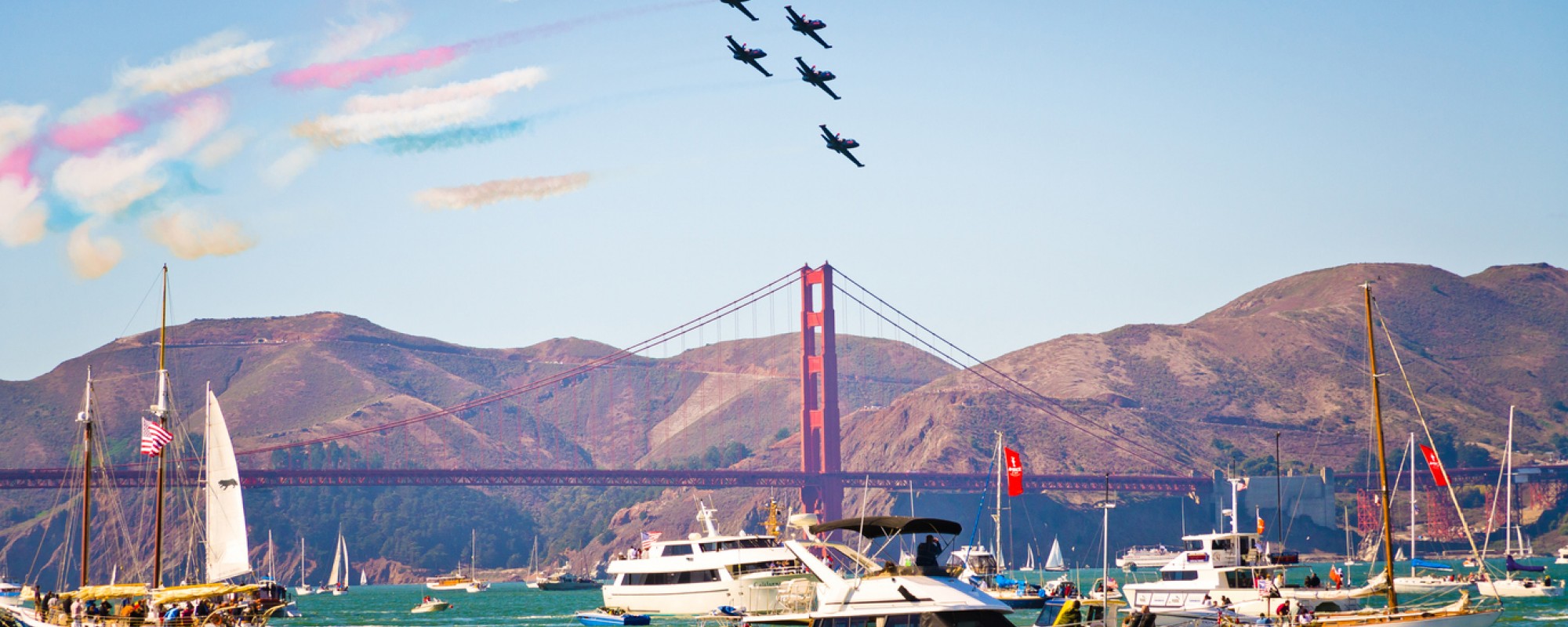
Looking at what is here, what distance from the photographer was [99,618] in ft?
174

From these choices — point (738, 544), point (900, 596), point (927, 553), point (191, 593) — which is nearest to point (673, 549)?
point (738, 544)

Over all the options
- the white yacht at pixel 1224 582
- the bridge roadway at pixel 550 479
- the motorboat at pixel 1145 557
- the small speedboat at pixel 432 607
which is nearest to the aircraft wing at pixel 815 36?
the white yacht at pixel 1224 582

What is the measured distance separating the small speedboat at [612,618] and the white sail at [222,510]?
13.4m

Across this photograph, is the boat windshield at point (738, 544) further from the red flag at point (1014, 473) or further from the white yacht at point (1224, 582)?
the white yacht at point (1224, 582)

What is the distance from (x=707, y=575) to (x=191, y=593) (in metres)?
20.2

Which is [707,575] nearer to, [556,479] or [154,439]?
[154,439]

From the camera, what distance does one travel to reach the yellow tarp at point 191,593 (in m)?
53.6

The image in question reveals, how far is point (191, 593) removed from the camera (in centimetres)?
5425

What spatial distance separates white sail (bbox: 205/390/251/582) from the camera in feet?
203

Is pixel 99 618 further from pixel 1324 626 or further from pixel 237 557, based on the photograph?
pixel 1324 626

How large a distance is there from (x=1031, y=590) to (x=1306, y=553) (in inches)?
5163

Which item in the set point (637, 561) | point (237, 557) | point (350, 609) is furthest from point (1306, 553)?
point (237, 557)

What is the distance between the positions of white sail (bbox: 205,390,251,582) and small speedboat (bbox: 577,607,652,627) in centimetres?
1343

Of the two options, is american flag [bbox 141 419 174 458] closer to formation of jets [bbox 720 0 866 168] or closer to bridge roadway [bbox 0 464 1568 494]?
formation of jets [bbox 720 0 866 168]
